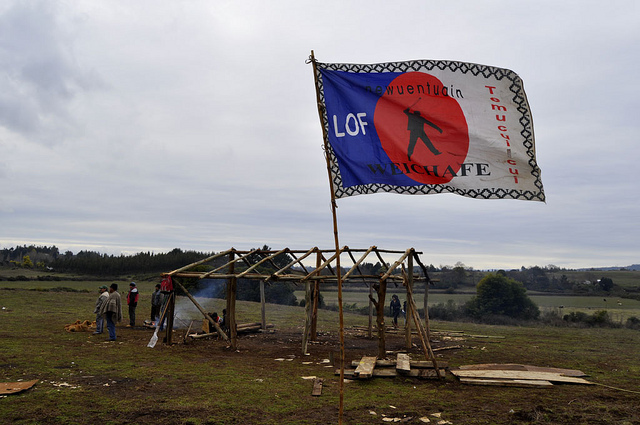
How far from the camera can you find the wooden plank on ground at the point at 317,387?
9.56 metres

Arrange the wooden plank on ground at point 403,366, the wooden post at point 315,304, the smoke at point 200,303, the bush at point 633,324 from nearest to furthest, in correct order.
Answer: the wooden plank on ground at point 403,366
the wooden post at point 315,304
the smoke at point 200,303
the bush at point 633,324

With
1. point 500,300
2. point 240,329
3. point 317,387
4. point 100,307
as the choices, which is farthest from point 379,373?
point 500,300

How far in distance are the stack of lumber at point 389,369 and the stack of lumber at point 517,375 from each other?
2.33 ft

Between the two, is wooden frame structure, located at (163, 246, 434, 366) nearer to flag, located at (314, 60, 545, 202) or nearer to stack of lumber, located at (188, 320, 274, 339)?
stack of lumber, located at (188, 320, 274, 339)

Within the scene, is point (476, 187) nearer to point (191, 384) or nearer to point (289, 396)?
point (289, 396)

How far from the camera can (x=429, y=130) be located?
7102 mm

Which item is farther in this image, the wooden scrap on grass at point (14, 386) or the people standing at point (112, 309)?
the people standing at point (112, 309)

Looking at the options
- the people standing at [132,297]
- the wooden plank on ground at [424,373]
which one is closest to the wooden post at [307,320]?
the wooden plank on ground at [424,373]

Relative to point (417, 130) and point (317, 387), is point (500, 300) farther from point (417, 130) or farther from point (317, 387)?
point (417, 130)

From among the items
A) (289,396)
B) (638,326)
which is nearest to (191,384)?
(289,396)

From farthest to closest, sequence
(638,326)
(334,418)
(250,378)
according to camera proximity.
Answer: (638,326) → (250,378) → (334,418)

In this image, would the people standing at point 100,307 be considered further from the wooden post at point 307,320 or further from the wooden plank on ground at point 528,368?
the wooden plank on ground at point 528,368

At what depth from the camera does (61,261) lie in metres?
77.2

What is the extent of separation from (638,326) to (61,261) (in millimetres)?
82539
